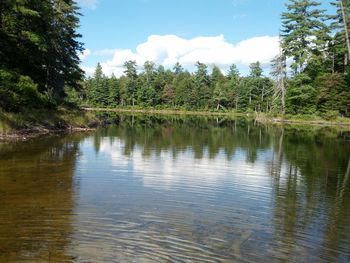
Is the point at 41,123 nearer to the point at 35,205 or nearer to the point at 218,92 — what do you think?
the point at 35,205

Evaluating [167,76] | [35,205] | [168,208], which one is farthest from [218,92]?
[35,205]

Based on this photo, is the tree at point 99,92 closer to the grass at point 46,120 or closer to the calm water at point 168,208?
the grass at point 46,120

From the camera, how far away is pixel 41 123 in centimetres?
2916

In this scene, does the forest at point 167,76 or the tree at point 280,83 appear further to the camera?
the tree at point 280,83

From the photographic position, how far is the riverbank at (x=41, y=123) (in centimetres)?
2423

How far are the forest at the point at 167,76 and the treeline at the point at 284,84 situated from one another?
158 mm

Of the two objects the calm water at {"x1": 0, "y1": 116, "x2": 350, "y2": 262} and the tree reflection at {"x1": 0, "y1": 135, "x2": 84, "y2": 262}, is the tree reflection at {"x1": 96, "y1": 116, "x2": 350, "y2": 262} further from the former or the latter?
the tree reflection at {"x1": 0, "y1": 135, "x2": 84, "y2": 262}

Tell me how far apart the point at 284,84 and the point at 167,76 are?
163ft

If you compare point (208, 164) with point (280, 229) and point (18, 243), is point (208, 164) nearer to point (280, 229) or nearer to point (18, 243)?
point (280, 229)

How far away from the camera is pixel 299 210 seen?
11.0 metres

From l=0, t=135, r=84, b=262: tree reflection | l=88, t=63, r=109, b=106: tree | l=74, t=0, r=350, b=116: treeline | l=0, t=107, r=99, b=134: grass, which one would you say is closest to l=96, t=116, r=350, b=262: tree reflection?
l=0, t=135, r=84, b=262: tree reflection

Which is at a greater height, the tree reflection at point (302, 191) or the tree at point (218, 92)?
the tree at point (218, 92)

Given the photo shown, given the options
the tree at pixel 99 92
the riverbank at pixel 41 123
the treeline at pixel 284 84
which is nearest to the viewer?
the riverbank at pixel 41 123

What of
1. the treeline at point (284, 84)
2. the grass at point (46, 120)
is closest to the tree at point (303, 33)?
the treeline at point (284, 84)
